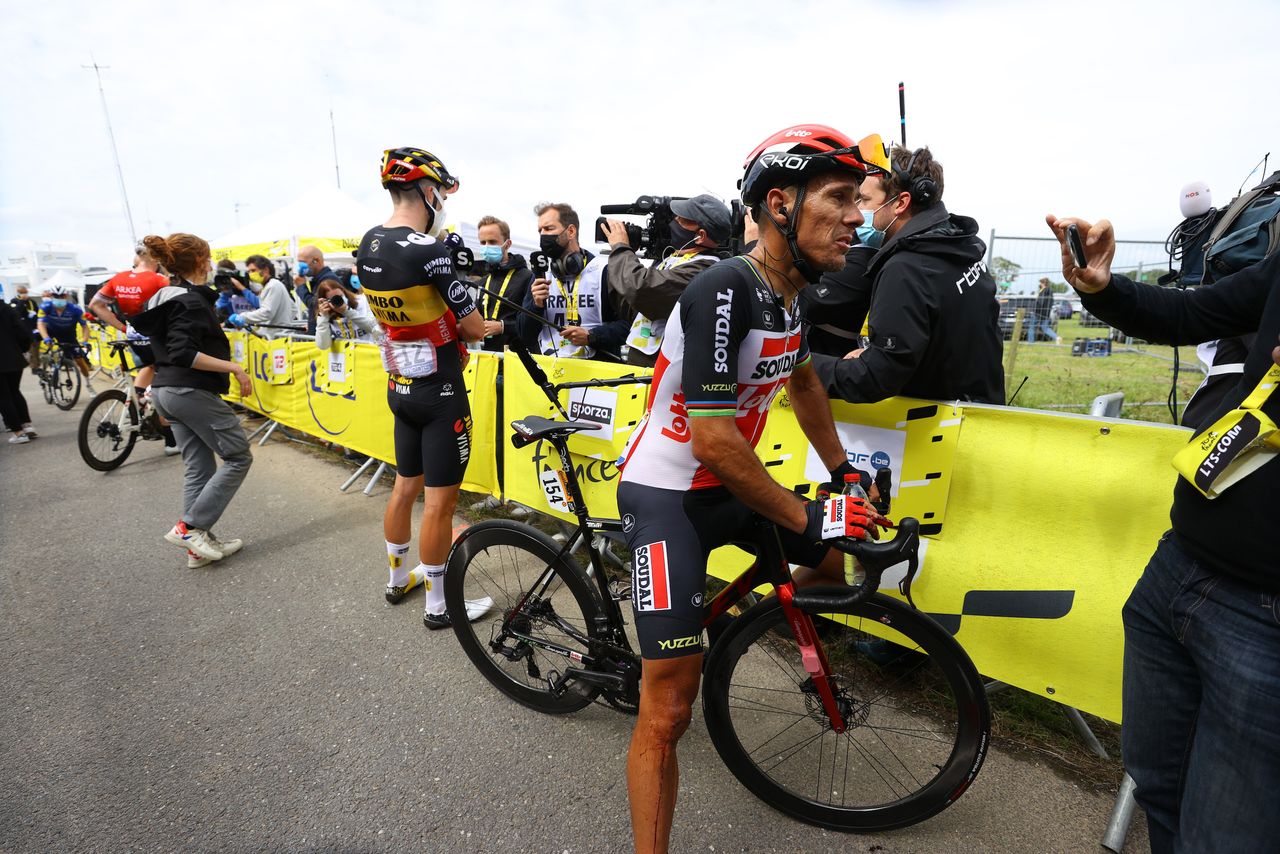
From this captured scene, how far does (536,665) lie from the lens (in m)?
2.72

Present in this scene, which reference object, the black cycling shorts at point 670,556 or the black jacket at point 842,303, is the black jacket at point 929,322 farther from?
the black cycling shorts at point 670,556

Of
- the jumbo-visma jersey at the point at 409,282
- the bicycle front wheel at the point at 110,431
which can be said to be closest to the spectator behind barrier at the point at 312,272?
the bicycle front wheel at the point at 110,431

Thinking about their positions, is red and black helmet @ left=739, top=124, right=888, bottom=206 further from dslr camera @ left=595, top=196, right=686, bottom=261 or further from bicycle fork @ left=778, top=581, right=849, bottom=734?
dslr camera @ left=595, top=196, right=686, bottom=261

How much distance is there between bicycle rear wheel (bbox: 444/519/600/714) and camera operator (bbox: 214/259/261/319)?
30.6ft

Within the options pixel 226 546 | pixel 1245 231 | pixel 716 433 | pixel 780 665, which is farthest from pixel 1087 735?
pixel 226 546

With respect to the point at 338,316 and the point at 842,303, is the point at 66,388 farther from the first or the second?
the point at 842,303

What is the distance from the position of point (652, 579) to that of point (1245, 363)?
1.52m

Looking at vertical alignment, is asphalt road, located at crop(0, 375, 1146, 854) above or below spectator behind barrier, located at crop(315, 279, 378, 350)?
below

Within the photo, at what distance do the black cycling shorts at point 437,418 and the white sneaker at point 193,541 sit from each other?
1.96 m

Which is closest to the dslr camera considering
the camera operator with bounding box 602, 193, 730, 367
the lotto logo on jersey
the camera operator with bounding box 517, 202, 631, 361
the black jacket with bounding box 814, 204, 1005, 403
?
the camera operator with bounding box 602, 193, 730, 367

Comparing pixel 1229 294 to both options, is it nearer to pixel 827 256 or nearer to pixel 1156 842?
pixel 827 256

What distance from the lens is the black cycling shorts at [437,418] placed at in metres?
3.33

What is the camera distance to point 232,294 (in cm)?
1046

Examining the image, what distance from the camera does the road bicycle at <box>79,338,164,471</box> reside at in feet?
21.6
